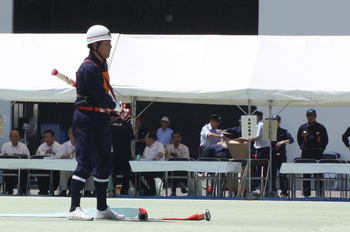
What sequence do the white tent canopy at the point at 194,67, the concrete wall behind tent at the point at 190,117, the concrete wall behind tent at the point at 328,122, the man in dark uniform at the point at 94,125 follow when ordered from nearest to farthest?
the man in dark uniform at the point at 94,125, the white tent canopy at the point at 194,67, the concrete wall behind tent at the point at 328,122, the concrete wall behind tent at the point at 190,117

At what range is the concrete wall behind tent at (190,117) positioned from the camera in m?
20.5

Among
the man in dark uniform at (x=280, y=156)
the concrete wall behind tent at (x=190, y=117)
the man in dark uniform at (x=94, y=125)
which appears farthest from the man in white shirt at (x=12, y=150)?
the man in dark uniform at (x=94, y=125)

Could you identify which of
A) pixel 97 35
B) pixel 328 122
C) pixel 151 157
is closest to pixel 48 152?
pixel 151 157

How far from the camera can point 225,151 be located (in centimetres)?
1276

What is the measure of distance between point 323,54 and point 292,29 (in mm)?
5264

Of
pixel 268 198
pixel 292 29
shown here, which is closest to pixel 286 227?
pixel 268 198

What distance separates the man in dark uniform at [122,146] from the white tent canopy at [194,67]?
73 cm

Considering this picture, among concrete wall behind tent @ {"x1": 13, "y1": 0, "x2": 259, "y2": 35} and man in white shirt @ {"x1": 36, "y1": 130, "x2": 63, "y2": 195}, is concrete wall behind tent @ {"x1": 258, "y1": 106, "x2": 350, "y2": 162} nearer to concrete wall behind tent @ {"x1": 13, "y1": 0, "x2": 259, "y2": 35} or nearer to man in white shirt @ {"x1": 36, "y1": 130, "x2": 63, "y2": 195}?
concrete wall behind tent @ {"x1": 13, "y1": 0, "x2": 259, "y2": 35}

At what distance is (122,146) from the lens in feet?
41.1

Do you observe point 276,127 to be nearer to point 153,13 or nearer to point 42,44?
point 42,44

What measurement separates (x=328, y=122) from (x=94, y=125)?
12.8 m

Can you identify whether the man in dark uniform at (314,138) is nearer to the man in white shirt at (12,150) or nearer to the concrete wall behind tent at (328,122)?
the concrete wall behind tent at (328,122)

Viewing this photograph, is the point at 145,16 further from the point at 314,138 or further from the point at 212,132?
the point at 314,138

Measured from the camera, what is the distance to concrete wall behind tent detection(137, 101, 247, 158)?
20.5m
